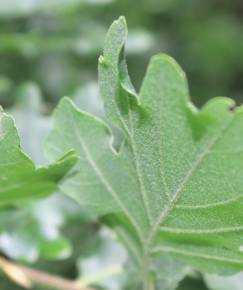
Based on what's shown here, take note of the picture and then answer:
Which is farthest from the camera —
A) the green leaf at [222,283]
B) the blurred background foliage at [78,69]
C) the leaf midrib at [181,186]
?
the blurred background foliage at [78,69]

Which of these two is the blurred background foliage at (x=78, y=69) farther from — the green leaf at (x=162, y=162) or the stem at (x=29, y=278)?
the green leaf at (x=162, y=162)

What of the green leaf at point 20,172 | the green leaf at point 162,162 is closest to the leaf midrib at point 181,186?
the green leaf at point 162,162

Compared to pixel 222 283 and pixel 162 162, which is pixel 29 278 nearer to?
pixel 222 283

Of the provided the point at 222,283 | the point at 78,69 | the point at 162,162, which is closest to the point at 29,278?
the point at 222,283

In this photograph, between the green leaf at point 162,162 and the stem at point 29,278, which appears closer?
the green leaf at point 162,162

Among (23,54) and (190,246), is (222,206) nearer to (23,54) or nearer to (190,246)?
(190,246)

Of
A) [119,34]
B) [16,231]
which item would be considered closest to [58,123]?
[119,34]
